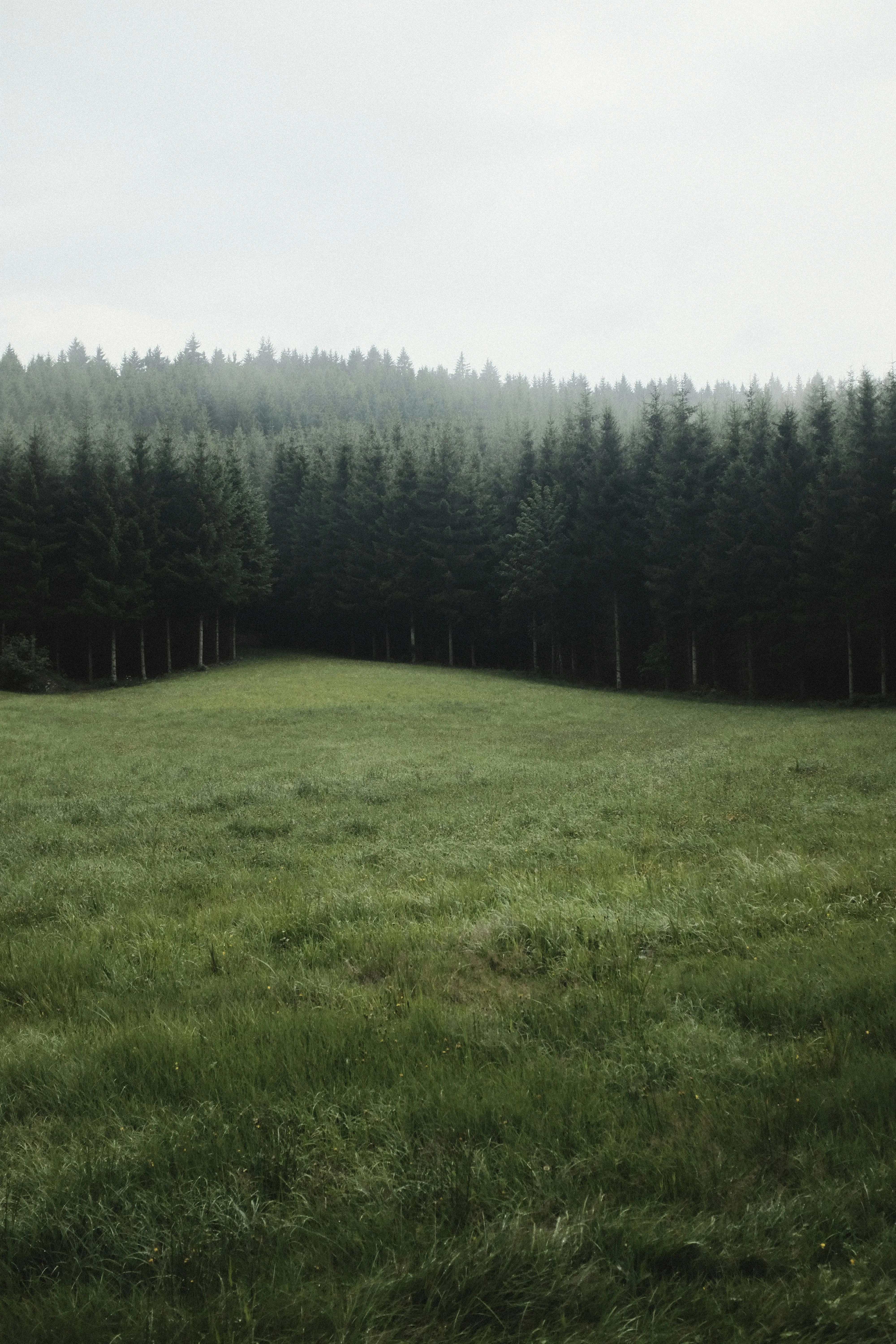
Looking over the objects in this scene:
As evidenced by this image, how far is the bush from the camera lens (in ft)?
163

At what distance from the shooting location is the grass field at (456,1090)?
291cm

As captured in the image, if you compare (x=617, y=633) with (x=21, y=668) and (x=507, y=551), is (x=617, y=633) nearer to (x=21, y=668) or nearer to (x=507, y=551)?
(x=507, y=551)

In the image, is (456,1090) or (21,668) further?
(21,668)

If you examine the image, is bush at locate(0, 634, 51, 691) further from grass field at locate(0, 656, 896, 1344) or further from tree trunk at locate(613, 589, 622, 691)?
grass field at locate(0, 656, 896, 1344)

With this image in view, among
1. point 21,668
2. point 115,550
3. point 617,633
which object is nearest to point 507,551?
point 617,633

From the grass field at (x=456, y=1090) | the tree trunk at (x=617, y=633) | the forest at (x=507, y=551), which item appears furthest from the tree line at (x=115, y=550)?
the grass field at (x=456, y=1090)

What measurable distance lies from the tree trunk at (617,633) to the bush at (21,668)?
40.9 meters

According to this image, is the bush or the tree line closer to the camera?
the bush

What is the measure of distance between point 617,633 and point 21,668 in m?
42.6

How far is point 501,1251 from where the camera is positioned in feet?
10.0

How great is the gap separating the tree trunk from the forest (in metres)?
0.51

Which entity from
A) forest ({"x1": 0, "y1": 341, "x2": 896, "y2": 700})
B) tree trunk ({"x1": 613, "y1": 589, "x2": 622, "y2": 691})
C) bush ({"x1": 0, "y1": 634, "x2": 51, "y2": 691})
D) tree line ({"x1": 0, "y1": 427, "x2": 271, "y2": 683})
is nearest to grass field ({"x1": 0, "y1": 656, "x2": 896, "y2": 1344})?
forest ({"x1": 0, "y1": 341, "x2": 896, "y2": 700})

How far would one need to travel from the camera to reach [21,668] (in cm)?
4981

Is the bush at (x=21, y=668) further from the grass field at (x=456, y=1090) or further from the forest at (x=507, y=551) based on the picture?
the grass field at (x=456, y=1090)
